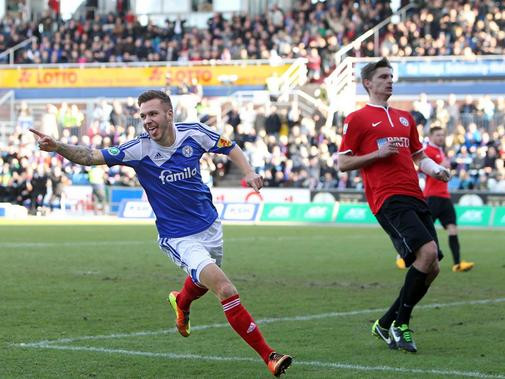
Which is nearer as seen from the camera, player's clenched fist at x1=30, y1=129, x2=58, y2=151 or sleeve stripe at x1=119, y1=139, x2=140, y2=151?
player's clenched fist at x1=30, y1=129, x2=58, y2=151

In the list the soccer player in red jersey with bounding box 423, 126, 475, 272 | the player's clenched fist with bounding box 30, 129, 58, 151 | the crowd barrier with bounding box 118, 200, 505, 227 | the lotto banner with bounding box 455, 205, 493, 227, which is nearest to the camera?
the player's clenched fist with bounding box 30, 129, 58, 151

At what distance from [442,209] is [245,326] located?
9.41 metres

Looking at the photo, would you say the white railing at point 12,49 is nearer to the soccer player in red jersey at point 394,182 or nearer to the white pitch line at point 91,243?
the white pitch line at point 91,243

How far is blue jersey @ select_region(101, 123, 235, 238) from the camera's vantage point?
8.16 metres

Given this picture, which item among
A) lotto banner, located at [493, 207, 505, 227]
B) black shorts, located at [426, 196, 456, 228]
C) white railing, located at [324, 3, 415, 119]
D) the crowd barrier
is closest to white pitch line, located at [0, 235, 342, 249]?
black shorts, located at [426, 196, 456, 228]

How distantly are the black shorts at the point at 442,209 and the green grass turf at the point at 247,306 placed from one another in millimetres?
831

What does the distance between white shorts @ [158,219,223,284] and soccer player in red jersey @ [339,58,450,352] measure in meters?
1.43

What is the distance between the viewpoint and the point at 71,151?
7836mm

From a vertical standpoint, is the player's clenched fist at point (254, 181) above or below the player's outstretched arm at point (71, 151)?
below

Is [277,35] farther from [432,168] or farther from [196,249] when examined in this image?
[196,249]

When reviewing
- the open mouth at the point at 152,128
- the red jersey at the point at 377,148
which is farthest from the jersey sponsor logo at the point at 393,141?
the open mouth at the point at 152,128

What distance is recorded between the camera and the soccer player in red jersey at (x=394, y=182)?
880 centimetres

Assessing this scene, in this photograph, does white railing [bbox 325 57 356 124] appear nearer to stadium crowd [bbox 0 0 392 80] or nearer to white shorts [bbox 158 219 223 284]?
stadium crowd [bbox 0 0 392 80]

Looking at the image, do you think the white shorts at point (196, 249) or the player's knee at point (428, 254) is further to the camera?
the player's knee at point (428, 254)
